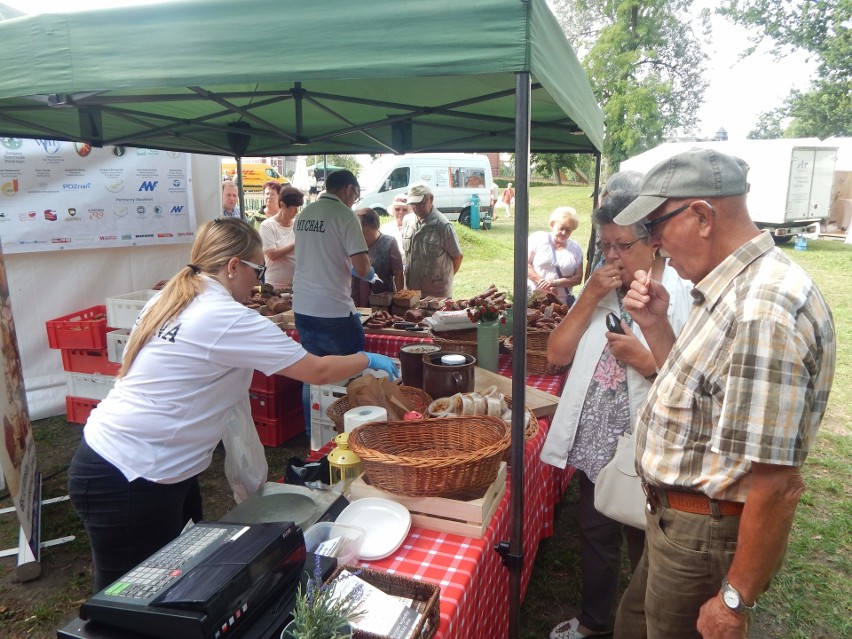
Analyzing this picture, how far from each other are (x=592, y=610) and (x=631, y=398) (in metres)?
1.04

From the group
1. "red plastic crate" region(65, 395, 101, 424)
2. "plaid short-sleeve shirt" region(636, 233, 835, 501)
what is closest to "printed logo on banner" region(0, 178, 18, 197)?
"red plastic crate" region(65, 395, 101, 424)

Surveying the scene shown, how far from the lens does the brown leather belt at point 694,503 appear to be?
1.34 meters

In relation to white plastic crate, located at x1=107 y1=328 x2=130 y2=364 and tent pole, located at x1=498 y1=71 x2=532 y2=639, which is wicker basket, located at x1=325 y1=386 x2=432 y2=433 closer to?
tent pole, located at x1=498 y1=71 x2=532 y2=639

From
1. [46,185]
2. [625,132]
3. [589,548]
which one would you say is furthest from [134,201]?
[625,132]

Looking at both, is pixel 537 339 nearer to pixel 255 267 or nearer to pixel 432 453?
pixel 432 453

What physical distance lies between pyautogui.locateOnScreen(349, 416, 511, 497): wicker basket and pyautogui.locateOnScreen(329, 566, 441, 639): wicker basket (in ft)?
1.06

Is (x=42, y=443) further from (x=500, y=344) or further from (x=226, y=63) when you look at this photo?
(x=226, y=63)

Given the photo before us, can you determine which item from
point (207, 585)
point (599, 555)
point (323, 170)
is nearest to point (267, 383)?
point (599, 555)

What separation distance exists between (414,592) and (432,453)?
54cm

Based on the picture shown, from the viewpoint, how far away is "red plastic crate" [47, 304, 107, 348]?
4473 mm

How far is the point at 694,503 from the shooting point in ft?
4.55

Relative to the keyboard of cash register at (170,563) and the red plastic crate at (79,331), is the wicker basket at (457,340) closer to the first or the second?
the keyboard of cash register at (170,563)

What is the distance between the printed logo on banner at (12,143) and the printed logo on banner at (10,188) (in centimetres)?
27

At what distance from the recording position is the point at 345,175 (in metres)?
4.15
